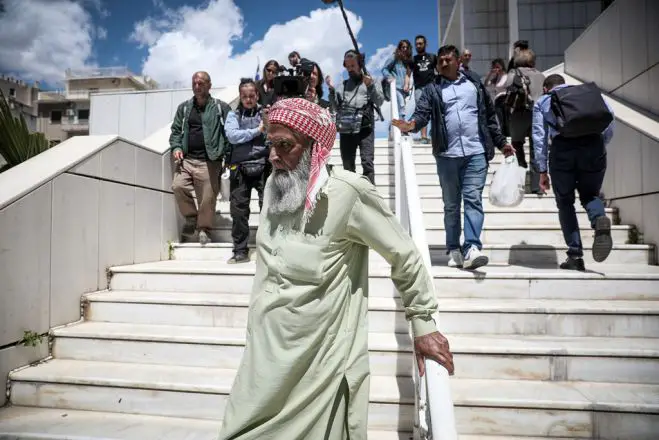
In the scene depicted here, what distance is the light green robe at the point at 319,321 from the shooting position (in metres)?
1.35

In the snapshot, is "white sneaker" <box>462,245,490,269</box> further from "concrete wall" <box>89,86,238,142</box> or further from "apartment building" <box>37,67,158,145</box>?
"apartment building" <box>37,67,158,145</box>

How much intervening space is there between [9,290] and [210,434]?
1.74 metres

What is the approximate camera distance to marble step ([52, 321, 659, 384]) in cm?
261

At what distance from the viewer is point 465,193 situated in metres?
3.67

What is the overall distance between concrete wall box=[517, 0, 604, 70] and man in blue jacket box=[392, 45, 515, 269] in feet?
34.4

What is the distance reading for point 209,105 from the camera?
4.78 meters

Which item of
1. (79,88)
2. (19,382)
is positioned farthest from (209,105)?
(79,88)

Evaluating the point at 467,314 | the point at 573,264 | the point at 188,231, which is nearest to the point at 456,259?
the point at 467,314

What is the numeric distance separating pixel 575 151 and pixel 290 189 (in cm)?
327

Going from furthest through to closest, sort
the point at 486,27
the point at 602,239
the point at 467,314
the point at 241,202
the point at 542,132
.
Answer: the point at 486,27 → the point at 241,202 → the point at 542,132 → the point at 602,239 → the point at 467,314

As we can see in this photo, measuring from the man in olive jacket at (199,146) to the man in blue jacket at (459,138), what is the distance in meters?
2.25

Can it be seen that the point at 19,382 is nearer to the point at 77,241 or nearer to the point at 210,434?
the point at 77,241

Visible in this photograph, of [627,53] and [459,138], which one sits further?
[627,53]

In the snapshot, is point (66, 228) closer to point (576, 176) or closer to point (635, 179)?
point (576, 176)
